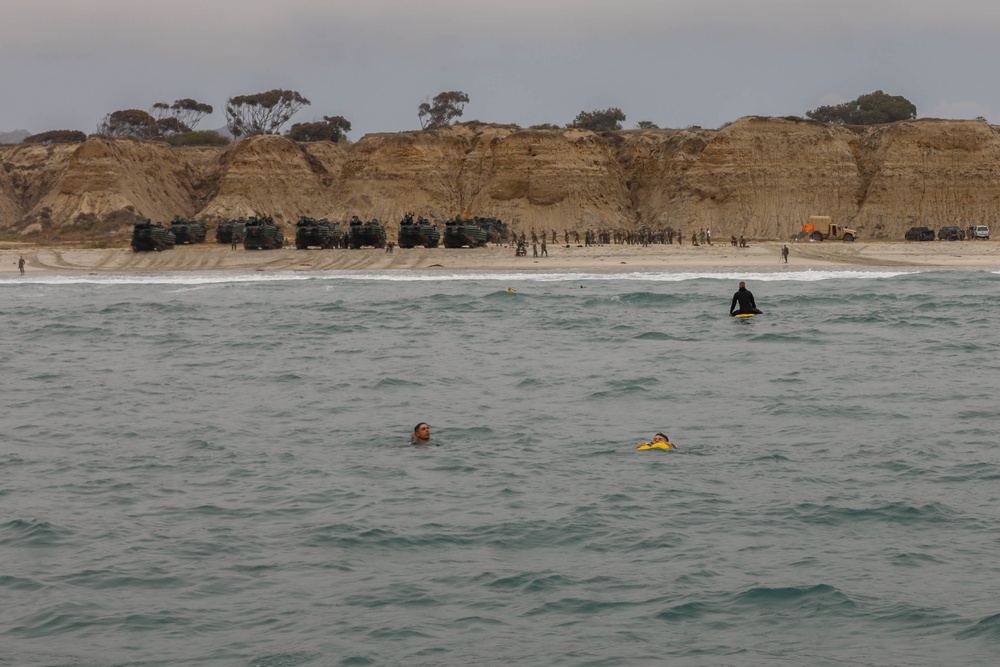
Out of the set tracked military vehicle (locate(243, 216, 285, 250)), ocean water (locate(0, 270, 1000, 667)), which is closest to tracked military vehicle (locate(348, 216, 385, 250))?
tracked military vehicle (locate(243, 216, 285, 250))

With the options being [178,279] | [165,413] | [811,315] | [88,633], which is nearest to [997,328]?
[811,315]

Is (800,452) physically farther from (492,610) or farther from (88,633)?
(88,633)

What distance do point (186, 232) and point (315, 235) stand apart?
940 centimetres

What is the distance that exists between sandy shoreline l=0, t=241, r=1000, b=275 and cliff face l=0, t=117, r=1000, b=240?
42.8 ft

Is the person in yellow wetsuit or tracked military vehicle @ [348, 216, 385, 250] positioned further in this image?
tracked military vehicle @ [348, 216, 385, 250]

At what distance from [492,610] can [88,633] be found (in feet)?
13.4

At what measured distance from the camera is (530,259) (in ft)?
229

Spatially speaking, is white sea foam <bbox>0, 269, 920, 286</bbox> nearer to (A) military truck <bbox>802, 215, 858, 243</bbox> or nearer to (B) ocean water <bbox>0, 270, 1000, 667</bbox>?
(A) military truck <bbox>802, 215, 858, 243</bbox>

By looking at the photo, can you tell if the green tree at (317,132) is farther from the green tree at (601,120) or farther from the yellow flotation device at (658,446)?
the yellow flotation device at (658,446)

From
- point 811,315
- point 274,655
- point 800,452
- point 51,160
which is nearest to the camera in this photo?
point 274,655

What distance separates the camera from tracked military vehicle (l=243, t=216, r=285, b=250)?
74.5 meters

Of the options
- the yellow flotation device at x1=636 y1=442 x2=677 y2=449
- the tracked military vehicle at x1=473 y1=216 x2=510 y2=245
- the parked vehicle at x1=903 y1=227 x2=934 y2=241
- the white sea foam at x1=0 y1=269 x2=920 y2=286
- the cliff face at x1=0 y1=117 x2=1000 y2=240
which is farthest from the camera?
the cliff face at x1=0 y1=117 x2=1000 y2=240

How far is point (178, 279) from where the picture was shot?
214 feet

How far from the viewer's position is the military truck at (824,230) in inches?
3282
